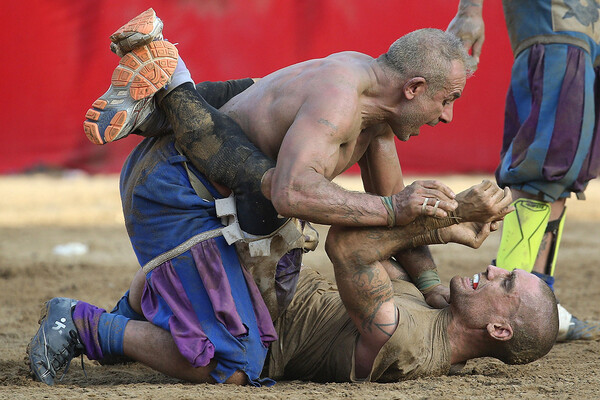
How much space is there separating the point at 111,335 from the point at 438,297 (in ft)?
4.33

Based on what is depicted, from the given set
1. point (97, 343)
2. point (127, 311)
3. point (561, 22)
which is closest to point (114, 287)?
point (127, 311)

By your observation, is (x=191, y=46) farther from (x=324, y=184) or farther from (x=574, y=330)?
(x=324, y=184)

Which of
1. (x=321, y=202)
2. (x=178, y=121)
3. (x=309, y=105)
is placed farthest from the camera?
(x=178, y=121)

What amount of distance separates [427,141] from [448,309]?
661cm

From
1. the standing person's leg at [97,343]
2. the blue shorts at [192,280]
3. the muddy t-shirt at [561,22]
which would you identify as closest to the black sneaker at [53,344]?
the standing person's leg at [97,343]

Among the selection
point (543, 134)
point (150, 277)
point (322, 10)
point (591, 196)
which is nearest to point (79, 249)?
point (150, 277)

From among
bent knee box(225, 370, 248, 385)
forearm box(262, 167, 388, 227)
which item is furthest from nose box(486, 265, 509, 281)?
bent knee box(225, 370, 248, 385)

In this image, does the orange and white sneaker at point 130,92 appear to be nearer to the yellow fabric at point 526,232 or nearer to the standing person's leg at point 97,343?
the standing person's leg at point 97,343

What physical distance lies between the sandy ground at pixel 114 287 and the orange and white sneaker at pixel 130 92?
942 millimetres

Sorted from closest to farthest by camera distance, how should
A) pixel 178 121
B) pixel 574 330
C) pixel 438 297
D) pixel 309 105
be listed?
pixel 309 105 → pixel 178 121 → pixel 438 297 → pixel 574 330

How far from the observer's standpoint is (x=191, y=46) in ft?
30.1

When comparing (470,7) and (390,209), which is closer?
(390,209)

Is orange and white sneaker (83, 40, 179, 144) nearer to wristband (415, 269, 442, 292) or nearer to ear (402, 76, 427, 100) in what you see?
ear (402, 76, 427, 100)

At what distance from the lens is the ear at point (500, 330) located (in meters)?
3.02
